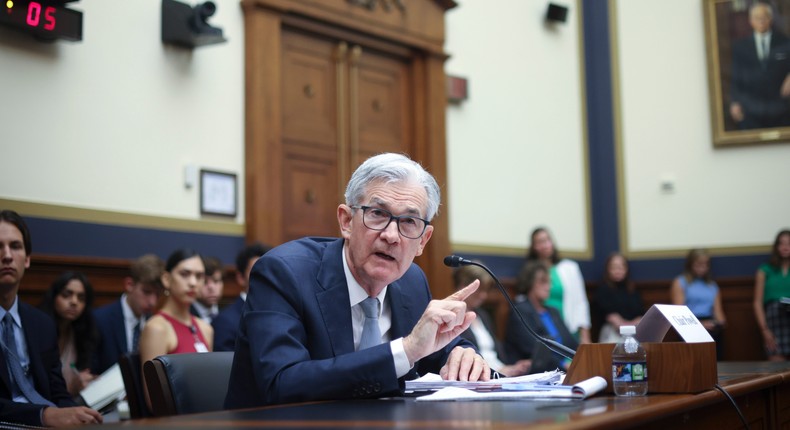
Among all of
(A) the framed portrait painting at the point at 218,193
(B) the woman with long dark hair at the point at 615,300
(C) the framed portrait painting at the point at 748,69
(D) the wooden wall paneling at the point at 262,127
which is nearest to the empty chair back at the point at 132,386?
(A) the framed portrait painting at the point at 218,193

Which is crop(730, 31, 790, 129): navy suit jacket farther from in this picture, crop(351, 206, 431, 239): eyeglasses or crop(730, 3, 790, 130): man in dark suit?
crop(351, 206, 431, 239): eyeglasses

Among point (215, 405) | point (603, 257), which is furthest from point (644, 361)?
point (603, 257)

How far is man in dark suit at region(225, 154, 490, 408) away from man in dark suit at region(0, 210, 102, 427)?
1166 millimetres

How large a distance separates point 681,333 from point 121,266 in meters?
3.39

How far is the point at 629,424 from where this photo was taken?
4.85 feet

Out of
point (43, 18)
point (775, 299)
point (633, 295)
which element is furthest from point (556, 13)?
point (43, 18)

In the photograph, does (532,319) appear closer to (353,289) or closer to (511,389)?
(353,289)

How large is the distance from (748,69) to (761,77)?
0.13 metres

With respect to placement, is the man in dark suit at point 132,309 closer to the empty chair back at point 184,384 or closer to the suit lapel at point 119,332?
the suit lapel at point 119,332

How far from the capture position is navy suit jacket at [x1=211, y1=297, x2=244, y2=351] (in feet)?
12.7

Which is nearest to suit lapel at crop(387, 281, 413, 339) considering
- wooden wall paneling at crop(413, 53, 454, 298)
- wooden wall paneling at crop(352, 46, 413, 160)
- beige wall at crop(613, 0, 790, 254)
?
wooden wall paneling at crop(352, 46, 413, 160)

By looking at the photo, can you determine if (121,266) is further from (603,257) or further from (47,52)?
(603,257)

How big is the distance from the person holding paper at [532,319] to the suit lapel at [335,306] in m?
3.23

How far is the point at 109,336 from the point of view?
14.8 ft
